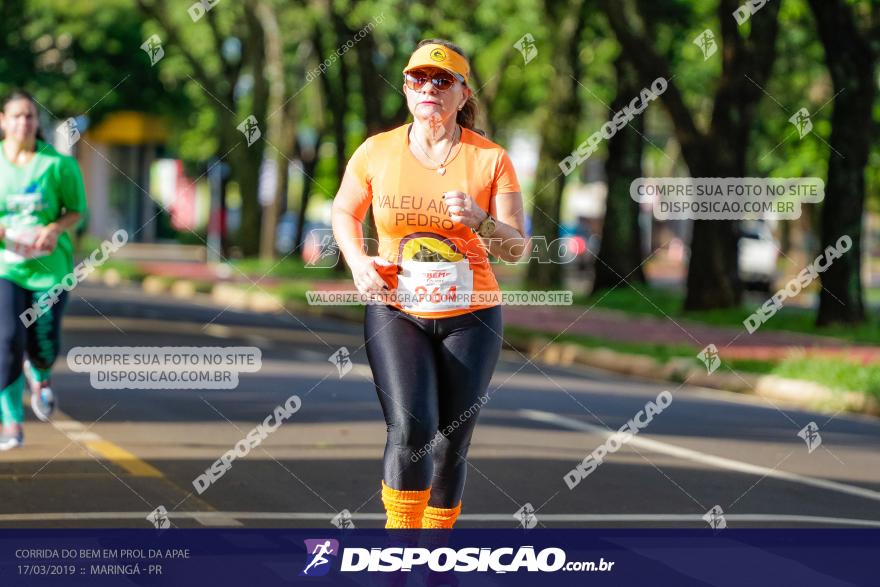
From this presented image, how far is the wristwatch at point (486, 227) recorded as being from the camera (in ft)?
18.5

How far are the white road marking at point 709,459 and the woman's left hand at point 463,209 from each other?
4.29 meters

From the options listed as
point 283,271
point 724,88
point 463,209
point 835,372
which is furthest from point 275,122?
point 463,209

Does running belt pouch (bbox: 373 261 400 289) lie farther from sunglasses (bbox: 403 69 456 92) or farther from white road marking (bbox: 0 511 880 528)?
white road marking (bbox: 0 511 880 528)

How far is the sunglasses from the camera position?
18.8 feet

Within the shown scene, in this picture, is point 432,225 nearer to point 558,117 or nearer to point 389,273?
point 389,273

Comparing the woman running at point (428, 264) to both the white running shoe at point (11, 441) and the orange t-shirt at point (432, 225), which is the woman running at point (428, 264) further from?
the white running shoe at point (11, 441)

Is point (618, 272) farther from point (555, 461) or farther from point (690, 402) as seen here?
point (555, 461)

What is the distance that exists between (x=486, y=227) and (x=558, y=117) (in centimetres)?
2430

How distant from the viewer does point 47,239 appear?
29.4 ft
